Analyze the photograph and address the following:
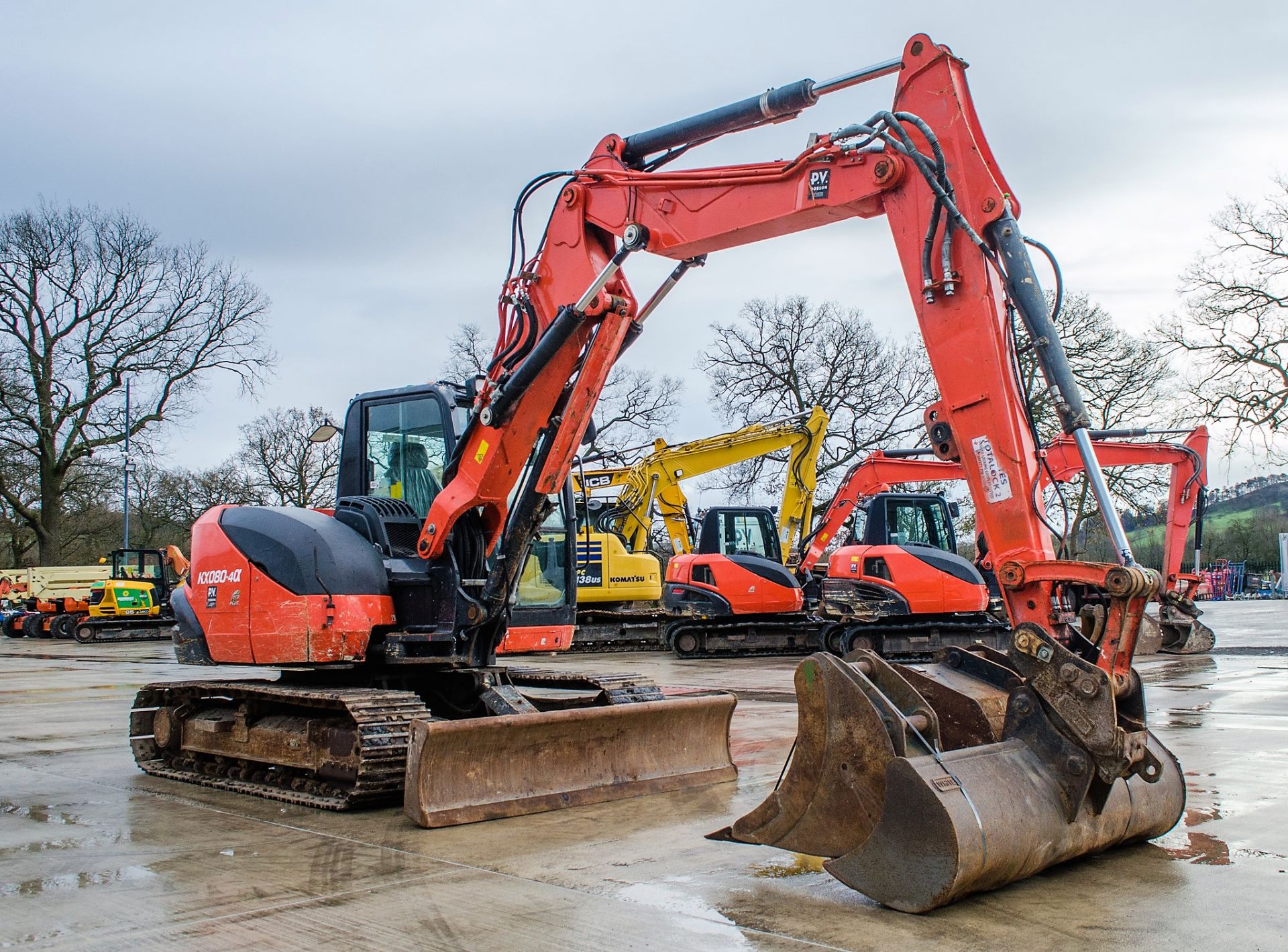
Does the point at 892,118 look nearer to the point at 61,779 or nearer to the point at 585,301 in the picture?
the point at 585,301

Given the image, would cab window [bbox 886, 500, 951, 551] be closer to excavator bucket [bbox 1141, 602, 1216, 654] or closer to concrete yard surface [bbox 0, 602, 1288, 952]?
excavator bucket [bbox 1141, 602, 1216, 654]

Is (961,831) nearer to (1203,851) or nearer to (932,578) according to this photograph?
(1203,851)

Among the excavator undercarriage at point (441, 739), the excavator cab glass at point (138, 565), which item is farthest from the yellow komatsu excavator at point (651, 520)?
the excavator cab glass at point (138, 565)

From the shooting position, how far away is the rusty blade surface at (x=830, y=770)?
175 inches

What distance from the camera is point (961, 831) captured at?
4.07 metres

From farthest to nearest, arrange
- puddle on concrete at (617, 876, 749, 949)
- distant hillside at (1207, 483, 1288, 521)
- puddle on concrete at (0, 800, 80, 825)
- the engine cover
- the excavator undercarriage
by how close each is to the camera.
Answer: distant hillside at (1207, 483, 1288, 521) < the engine cover < puddle on concrete at (0, 800, 80, 825) < the excavator undercarriage < puddle on concrete at (617, 876, 749, 949)

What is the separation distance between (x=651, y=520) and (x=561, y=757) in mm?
16238

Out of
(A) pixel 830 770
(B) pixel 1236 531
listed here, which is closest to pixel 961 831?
(A) pixel 830 770

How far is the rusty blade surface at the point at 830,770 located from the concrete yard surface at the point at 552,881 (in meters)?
0.21

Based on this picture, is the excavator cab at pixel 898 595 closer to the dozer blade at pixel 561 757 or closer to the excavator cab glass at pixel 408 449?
the dozer blade at pixel 561 757

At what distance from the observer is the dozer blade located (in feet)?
19.5

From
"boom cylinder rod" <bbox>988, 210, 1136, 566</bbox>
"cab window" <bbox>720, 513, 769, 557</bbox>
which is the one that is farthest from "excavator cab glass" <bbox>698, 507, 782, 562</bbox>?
"boom cylinder rod" <bbox>988, 210, 1136, 566</bbox>

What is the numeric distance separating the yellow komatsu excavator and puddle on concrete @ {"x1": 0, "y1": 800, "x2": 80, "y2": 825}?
40.7ft

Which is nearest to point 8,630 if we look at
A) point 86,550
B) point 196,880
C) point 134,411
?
point 134,411
